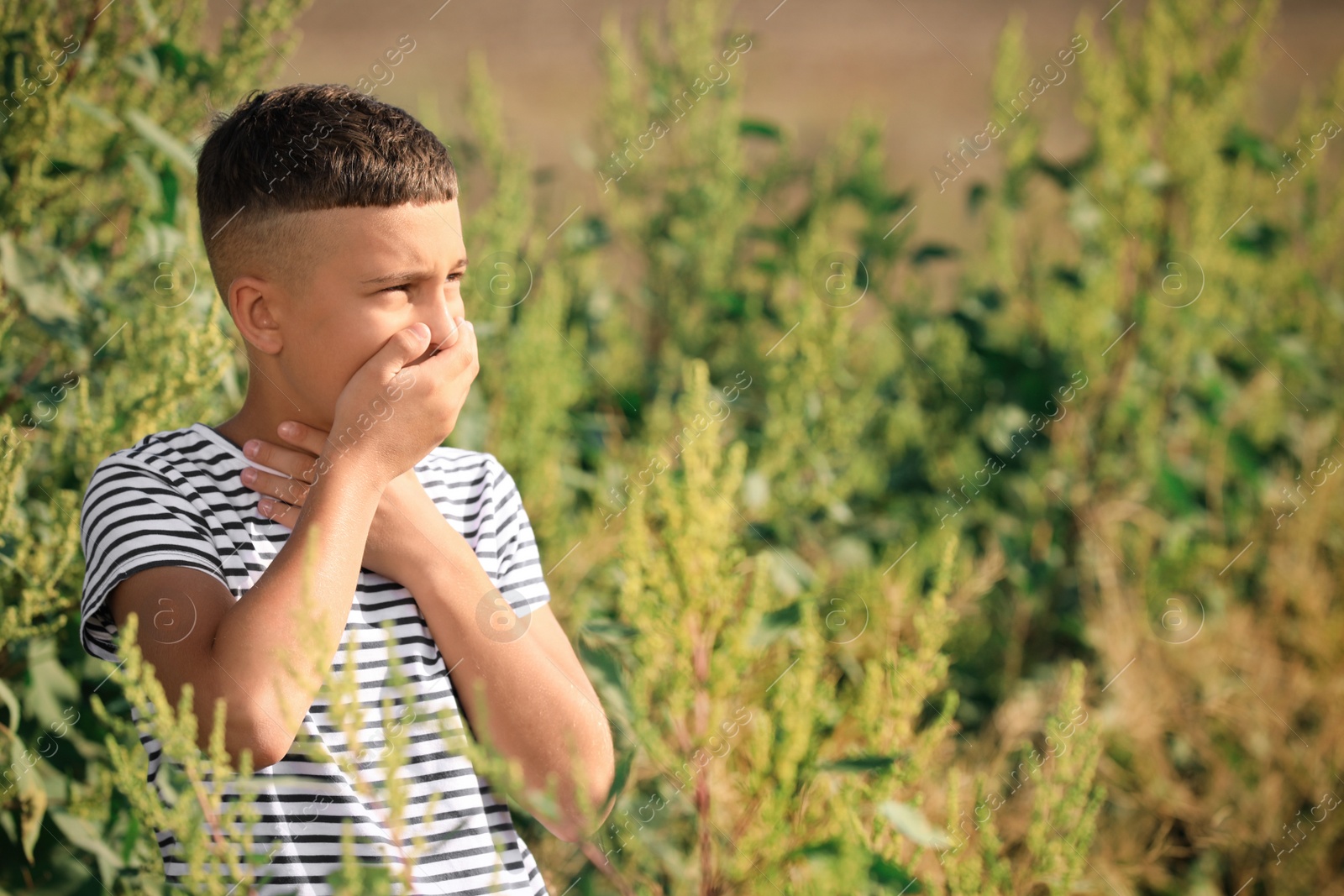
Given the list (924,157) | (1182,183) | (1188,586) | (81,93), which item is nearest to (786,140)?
(1182,183)

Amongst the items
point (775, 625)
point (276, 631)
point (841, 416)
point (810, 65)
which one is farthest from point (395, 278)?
point (810, 65)

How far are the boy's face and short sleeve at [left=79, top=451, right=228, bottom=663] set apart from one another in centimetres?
18

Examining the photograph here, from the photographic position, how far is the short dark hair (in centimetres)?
109

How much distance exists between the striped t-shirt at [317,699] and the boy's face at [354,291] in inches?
5.5

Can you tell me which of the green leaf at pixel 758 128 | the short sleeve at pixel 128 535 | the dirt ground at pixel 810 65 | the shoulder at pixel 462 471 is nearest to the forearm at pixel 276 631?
the short sleeve at pixel 128 535

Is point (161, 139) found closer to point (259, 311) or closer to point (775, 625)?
point (259, 311)

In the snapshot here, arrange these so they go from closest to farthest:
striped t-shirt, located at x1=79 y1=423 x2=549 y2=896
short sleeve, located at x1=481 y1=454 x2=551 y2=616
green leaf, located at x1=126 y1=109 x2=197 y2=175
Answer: striped t-shirt, located at x1=79 y1=423 x2=549 y2=896, short sleeve, located at x1=481 y1=454 x2=551 y2=616, green leaf, located at x1=126 y1=109 x2=197 y2=175

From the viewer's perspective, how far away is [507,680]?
1.09 metres

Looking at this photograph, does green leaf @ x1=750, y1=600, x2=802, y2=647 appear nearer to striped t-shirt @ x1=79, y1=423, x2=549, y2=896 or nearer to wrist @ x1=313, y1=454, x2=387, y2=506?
striped t-shirt @ x1=79, y1=423, x2=549, y2=896

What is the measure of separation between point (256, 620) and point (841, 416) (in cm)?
148

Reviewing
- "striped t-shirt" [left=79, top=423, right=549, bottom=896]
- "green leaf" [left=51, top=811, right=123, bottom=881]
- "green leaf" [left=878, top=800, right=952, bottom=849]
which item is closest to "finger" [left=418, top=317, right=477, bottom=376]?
"striped t-shirt" [left=79, top=423, right=549, bottom=896]

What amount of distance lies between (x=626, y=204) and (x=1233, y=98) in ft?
5.49

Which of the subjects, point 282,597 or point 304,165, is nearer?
point 282,597

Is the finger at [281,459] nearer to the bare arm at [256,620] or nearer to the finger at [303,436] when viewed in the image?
the finger at [303,436]
